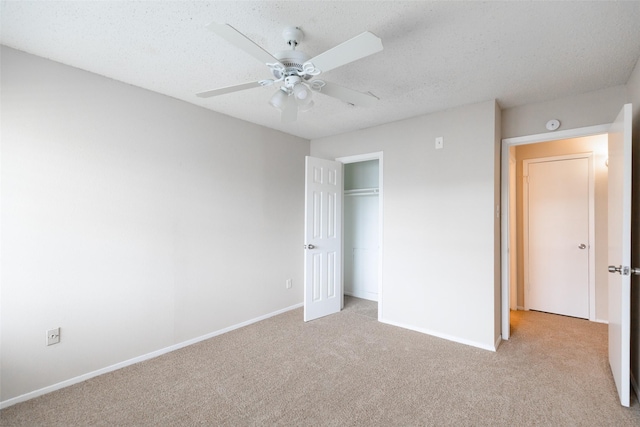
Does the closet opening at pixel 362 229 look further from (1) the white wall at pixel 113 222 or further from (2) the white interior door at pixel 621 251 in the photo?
(2) the white interior door at pixel 621 251

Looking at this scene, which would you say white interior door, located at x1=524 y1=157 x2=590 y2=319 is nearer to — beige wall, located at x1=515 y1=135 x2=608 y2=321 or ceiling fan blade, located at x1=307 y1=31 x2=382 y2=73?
beige wall, located at x1=515 y1=135 x2=608 y2=321

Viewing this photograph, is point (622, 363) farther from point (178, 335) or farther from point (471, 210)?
point (178, 335)

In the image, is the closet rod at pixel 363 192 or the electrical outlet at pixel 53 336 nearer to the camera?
the electrical outlet at pixel 53 336

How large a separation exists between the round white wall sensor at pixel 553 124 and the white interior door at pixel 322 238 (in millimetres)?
2274

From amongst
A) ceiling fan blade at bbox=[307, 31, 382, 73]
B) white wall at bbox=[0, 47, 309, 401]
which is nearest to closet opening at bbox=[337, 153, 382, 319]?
→ white wall at bbox=[0, 47, 309, 401]

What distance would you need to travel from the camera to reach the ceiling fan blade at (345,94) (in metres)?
1.85

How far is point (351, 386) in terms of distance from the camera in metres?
2.21

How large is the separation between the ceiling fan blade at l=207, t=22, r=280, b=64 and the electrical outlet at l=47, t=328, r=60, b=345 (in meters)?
2.40

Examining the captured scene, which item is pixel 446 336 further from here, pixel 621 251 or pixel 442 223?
Answer: pixel 621 251

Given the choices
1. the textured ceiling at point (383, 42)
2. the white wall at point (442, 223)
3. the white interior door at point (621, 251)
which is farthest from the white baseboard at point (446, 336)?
the textured ceiling at point (383, 42)

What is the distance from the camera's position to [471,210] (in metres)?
2.92

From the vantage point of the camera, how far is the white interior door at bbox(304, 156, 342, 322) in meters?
3.61

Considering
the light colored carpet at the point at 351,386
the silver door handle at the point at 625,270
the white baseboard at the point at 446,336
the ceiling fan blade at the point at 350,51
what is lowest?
the light colored carpet at the point at 351,386

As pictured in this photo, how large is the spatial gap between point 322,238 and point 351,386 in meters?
1.86
